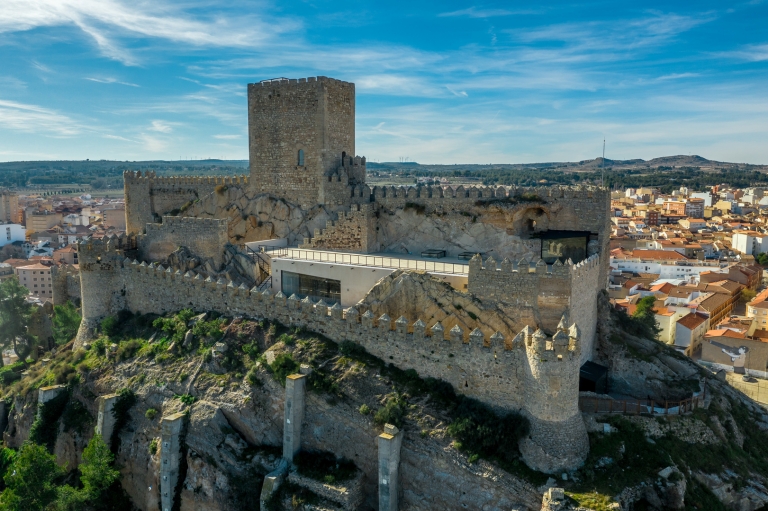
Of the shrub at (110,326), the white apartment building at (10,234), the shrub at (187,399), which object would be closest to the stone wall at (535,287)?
the shrub at (187,399)

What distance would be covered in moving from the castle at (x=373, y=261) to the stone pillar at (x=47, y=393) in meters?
3.04

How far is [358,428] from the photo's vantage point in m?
19.8

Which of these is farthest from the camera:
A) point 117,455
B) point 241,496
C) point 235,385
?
point 117,455

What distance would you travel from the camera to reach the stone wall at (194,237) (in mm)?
28594

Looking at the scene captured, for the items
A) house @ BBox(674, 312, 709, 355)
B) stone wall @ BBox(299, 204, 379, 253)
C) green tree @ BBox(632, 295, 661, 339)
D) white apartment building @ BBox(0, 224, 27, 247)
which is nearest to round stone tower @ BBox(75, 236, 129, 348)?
stone wall @ BBox(299, 204, 379, 253)

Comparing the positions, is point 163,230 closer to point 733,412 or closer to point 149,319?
point 149,319

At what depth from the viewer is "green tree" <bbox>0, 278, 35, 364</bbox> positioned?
4144 cm

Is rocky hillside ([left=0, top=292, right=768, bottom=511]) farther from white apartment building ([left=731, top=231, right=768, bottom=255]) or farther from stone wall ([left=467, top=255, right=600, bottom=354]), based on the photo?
white apartment building ([left=731, top=231, right=768, bottom=255])

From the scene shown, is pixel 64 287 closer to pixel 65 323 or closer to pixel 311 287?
pixel 65 323

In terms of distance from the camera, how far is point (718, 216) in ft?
434

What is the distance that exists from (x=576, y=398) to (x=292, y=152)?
1757 cm

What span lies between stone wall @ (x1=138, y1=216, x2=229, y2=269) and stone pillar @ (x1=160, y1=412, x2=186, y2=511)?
8617 millimetres

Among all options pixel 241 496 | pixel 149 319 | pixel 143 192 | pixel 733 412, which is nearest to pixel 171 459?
pixel 241 496

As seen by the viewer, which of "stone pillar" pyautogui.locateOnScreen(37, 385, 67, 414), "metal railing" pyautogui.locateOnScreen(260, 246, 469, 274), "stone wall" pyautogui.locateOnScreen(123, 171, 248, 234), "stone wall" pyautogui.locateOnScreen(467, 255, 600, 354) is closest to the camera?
"stone wall" pyautogui.locateOnScreen(467, 255, 600, 354)
